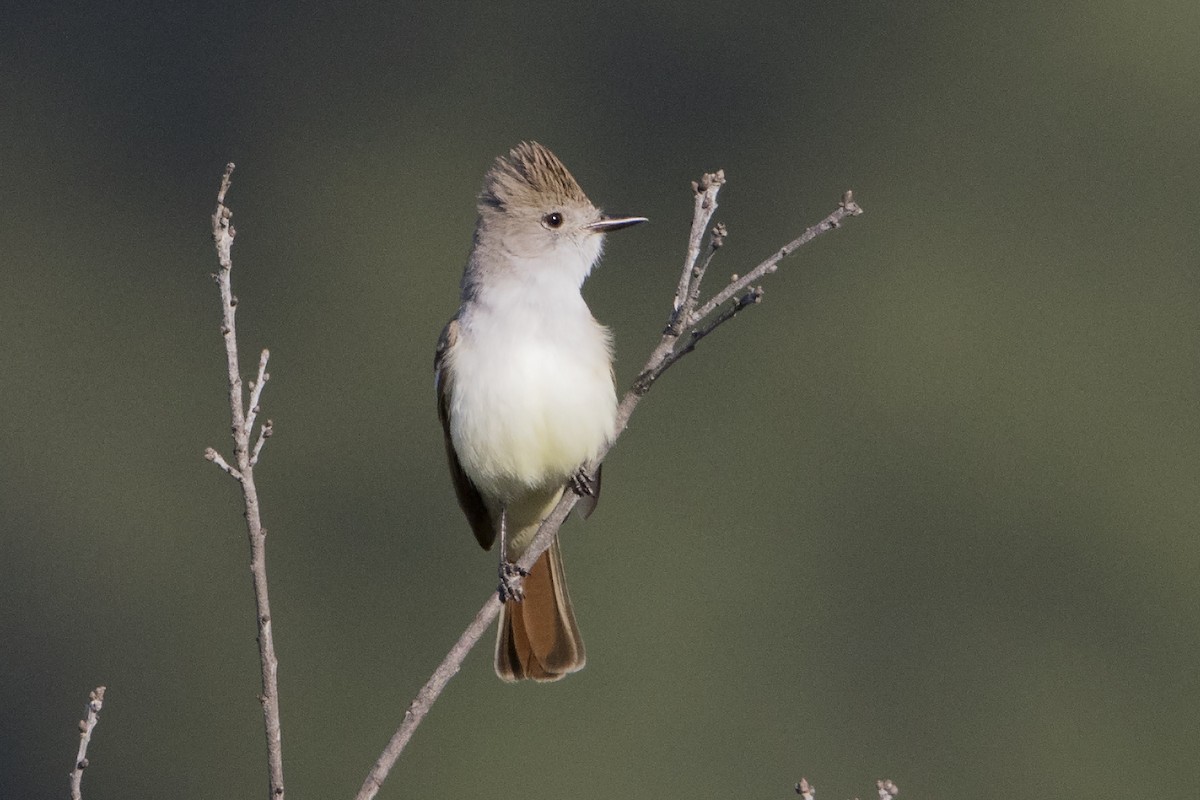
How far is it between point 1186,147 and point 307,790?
52.2ft

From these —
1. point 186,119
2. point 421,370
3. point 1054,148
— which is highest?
point 186,119

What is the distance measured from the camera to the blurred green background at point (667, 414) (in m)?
22.7

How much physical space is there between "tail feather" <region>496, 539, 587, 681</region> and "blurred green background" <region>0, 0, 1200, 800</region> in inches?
571

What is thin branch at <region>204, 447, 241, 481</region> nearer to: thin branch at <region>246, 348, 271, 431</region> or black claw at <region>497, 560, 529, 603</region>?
thin branch at <region>246, 348, 271, 431</region>

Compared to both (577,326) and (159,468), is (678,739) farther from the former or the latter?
(577,326)

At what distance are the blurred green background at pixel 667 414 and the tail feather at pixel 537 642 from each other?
571 inches

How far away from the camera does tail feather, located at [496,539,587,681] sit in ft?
20.0

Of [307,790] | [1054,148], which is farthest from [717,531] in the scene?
[1054,148]

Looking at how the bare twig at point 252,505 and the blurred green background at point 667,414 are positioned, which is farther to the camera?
the blurred green background at point 667,414

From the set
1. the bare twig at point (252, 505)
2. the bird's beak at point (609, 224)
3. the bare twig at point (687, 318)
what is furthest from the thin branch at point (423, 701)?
the bird's beak at point (609, 224)

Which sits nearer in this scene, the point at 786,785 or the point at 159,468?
the point at 786,785

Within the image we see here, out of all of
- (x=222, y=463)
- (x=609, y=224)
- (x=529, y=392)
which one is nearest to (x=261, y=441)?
(x=222, y=463)

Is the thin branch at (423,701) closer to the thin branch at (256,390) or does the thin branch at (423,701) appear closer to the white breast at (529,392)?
the thin branch at (256,390)

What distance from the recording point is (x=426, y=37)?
3472 centimetres
